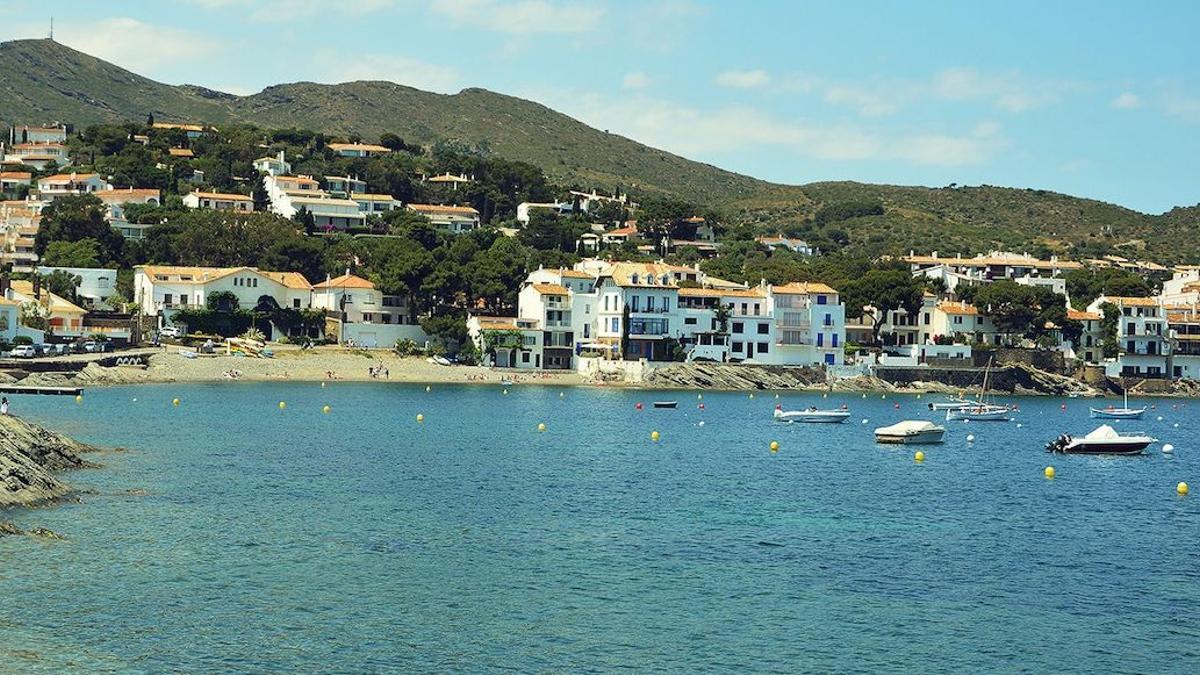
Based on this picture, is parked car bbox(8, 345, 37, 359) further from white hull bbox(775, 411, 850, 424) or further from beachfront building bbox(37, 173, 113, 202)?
beachfront building bbox(37, 173, 113, 202)

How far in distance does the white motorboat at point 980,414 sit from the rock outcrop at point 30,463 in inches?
2365

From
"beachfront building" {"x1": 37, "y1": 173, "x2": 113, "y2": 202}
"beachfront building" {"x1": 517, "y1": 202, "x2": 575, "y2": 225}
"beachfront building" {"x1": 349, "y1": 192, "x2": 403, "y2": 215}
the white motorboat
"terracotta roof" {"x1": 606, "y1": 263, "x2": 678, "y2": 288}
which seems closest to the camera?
the white motorboat

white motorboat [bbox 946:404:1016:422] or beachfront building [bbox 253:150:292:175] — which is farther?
beachfront building [bbox 253:150:292:175]

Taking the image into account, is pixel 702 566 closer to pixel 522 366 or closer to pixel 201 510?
pixel 201 510

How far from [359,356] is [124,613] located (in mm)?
87194

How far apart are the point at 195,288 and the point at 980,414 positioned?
64.7 m

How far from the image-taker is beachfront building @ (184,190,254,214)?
511ft

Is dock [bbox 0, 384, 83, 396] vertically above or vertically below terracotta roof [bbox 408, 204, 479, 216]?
below

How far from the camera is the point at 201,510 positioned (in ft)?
144

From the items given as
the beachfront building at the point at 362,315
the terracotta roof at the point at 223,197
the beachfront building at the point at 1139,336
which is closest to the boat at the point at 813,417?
the beachfront building at the point at 362,315

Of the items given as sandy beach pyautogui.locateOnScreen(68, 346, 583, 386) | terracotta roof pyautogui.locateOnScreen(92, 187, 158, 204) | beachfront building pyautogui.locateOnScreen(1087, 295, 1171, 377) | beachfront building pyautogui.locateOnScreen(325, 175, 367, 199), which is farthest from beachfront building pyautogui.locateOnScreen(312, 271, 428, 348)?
beachfront building pyautogui.locateOnScreen(1087, 295, 1171, 377)

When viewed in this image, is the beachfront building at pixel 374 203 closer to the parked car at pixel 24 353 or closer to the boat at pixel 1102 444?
the parked car at pixel 24 353

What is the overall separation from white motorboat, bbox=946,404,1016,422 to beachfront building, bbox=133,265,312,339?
5729cm

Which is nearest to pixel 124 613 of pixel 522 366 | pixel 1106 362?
pixel 522 366
